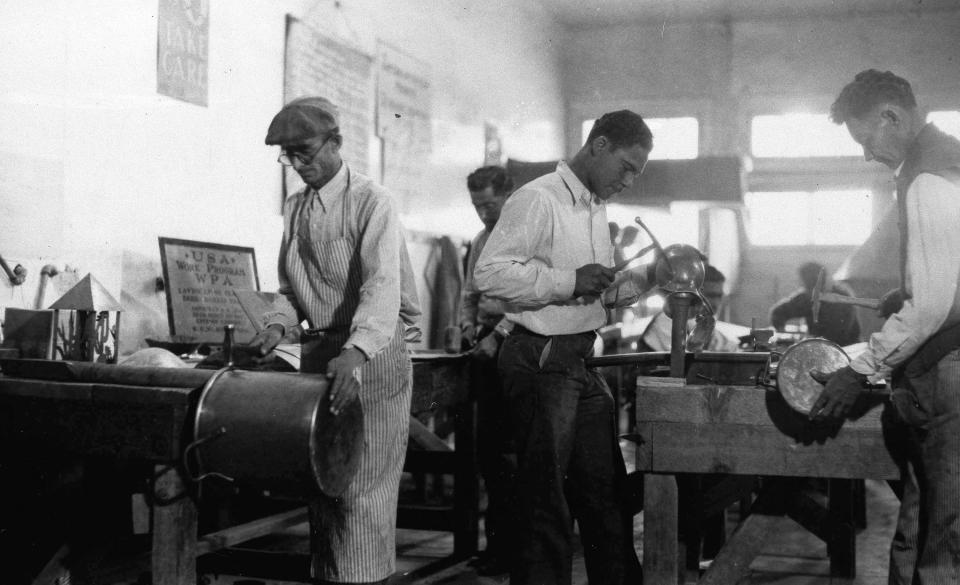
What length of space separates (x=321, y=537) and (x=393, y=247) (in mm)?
862

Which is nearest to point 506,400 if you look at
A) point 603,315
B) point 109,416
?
point 603,315

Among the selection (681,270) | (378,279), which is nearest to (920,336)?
(681,270)

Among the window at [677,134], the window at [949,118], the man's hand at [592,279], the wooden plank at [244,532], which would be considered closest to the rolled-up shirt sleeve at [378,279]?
the man's hand at [592,279]

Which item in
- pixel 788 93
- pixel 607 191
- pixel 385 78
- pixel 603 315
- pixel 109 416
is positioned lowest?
pixel 109 416

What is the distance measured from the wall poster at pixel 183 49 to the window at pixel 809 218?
8.59m

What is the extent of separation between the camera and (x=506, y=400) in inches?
138

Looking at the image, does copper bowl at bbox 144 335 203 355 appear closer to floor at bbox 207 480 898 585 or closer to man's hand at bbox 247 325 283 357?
floor at bbox 207 480 898 585

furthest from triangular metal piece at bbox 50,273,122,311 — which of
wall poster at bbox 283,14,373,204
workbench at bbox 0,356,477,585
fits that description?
wall poster at bbox 283,14,373,204

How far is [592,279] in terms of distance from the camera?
132 inches

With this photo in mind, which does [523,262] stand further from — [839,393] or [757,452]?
[839,393]

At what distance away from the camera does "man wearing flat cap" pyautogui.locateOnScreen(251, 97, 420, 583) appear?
289 cm

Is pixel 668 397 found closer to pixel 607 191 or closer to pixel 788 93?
pixel 607 191

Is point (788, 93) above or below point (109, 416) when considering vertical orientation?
above

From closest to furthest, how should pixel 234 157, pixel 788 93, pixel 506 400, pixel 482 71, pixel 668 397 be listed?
pixel 668 397 → pixel 506 400 → pixel 234 157 → pixel 482 71 → pixel 788 93
